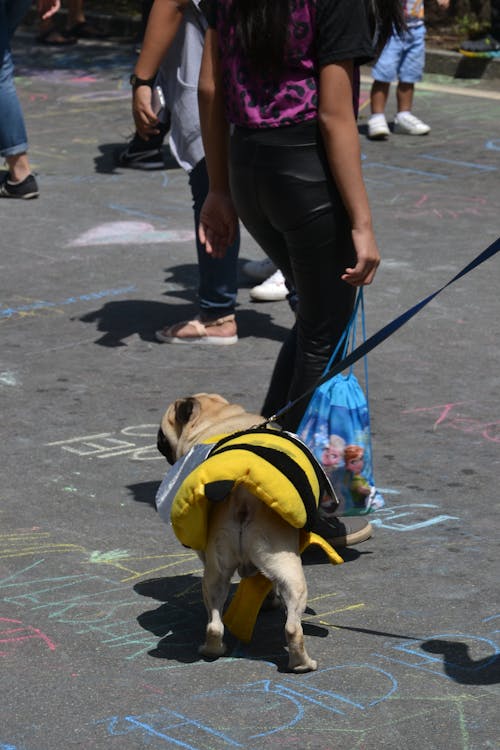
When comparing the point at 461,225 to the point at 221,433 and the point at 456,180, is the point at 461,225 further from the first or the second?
the point at 221,433

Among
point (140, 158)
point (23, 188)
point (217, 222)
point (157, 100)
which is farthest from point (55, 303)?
Answer: point (140, 158)

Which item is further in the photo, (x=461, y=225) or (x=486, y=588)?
(x=461, y=225)

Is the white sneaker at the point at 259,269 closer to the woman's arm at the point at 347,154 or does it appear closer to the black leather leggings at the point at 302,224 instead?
the black leather leggings at the point at 302,224

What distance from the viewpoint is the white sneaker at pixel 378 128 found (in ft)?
35.0

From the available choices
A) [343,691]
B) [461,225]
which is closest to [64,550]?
[343,691]

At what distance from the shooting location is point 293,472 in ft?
10.8

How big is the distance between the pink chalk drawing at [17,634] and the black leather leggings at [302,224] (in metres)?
1.04

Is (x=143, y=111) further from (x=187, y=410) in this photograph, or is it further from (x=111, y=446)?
(x=187, y=410)

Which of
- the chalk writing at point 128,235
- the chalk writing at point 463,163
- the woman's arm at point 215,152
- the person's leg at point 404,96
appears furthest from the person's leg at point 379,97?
the woman's arm at point 215,152

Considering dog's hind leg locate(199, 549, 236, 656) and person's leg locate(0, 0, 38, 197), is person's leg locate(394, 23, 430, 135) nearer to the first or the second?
person's leg locate(0, 0, 38, 197)

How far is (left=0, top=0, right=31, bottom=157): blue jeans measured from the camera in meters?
8.67

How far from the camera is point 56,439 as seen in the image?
16.6ft

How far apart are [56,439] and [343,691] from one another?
2.09 metres

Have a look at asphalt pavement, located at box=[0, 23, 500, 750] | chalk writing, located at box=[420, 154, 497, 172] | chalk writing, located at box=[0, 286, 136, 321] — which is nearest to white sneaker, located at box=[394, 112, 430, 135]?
chalk writing, located at box=[420, 154, 497, 172]
